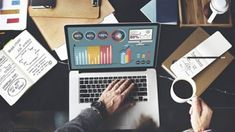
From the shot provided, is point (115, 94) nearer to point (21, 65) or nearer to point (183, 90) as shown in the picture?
point (183, 90)

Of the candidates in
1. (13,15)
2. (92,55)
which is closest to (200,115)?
(92,55)

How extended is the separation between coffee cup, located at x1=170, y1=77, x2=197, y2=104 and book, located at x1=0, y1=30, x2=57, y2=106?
43 centimetres

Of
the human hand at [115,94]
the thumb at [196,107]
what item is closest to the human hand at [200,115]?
the thumb at [196,107]

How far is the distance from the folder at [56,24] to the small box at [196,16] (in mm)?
261

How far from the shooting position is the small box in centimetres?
138

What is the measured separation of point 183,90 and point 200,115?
100 millimetres

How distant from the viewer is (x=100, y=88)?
1324 millimetres

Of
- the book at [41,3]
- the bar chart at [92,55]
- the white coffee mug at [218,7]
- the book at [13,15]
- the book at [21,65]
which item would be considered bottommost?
the book at [21,65]

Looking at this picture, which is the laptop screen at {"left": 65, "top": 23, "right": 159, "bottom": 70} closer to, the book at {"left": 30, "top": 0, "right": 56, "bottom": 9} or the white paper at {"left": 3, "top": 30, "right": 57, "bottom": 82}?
the white paper at {"left": 3, "top": 30, "right": 57, "bottom": 82}

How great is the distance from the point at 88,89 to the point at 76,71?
0.08 meters

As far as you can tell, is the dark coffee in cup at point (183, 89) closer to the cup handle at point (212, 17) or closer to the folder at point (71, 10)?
the cup handle at point (212, 17)

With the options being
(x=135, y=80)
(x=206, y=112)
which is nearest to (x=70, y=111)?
(x=135, y=80)

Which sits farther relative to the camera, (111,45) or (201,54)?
(201,54)

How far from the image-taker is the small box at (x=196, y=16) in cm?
138
